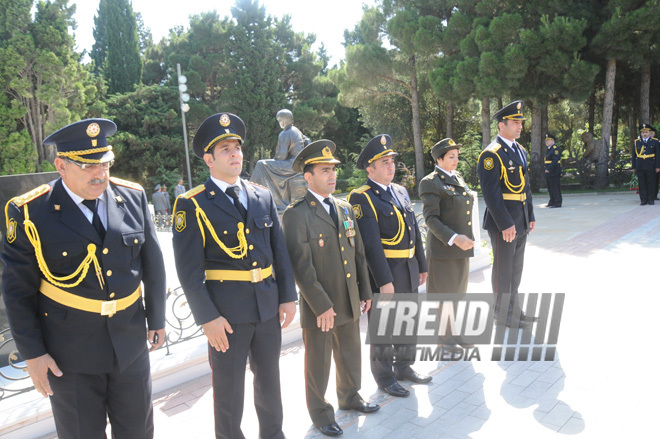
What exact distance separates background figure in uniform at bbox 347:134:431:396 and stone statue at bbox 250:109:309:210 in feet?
14.0

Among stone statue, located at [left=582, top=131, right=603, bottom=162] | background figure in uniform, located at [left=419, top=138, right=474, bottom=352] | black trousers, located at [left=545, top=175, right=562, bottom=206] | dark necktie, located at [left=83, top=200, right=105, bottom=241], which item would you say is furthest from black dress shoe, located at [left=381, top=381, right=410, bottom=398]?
stone statue, located at [left=582, top=131, right=603, bottom=162]

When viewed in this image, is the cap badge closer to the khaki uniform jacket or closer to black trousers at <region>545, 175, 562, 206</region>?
the khaki uniform jacket

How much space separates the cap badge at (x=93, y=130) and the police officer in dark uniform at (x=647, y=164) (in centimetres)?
1302

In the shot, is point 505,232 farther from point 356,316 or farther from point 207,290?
point 207,290

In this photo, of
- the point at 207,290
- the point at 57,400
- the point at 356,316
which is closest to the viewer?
the point at 57,400

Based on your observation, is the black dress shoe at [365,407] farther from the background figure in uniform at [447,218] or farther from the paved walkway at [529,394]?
the background figure in uniform at [447,218]

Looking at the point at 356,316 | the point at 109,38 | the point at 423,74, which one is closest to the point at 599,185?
the point at 423,74

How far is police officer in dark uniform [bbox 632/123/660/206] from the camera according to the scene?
11883mm

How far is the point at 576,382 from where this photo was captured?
366 cm

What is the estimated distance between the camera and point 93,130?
7.82ft

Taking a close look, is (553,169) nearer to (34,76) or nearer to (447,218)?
(447,218)

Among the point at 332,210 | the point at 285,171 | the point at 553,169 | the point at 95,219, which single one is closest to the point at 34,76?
the point at 285,171

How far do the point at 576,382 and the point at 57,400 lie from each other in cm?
350

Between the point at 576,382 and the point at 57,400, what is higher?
the point at 57,400
